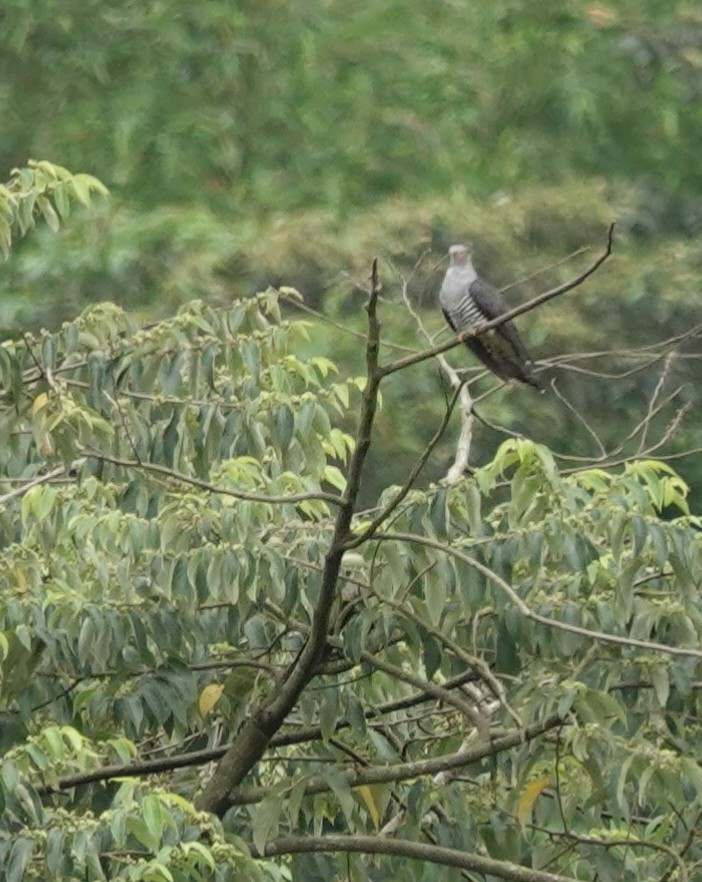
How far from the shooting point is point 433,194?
1134 centimetres

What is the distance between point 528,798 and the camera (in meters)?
4.46

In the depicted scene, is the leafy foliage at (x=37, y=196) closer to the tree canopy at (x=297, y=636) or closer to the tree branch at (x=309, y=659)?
the tree canopy at (x=297, y=636)

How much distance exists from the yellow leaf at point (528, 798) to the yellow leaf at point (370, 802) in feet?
0.89

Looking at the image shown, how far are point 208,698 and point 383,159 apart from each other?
7.88 meters

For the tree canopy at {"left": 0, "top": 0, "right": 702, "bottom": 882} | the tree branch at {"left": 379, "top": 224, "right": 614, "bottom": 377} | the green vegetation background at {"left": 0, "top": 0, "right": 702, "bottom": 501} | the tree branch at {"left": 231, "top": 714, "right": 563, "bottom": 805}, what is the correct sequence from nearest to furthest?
the tree branch at {"left": 379, "top": 224, "right": 614, "bottom": 377}
the tree canopy at {"left": 0, "top": 0, "right": 702, "bottom": 882}
the tree branch at {"left": 231, "top": 714, "right": 563, "bottom": 805}
the green vegetation background at {"left": 0, "top": 0, "right": 702, "bottom": 501}

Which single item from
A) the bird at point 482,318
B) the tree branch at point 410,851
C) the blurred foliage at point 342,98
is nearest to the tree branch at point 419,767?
the tree branch at point 410,851

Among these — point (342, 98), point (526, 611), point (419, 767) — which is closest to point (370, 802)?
point (419, 767)

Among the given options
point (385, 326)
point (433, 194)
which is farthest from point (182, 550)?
point (433, 194)

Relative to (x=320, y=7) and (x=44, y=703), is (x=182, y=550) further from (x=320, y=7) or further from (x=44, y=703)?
(x=320, y=7)

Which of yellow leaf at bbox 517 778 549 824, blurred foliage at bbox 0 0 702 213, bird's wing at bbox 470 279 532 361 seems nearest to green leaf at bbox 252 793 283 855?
yellow leaf at bbox 517 778 549 824

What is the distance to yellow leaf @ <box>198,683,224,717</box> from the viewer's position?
4.52 meters

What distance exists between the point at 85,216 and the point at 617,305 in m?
2.39

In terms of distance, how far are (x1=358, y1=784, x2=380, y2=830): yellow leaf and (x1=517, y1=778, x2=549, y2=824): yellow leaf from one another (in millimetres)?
270

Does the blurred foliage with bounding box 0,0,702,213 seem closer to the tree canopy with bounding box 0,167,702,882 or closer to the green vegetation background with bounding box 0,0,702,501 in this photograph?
the green vegetation background with bounding box 0,0,702,501
